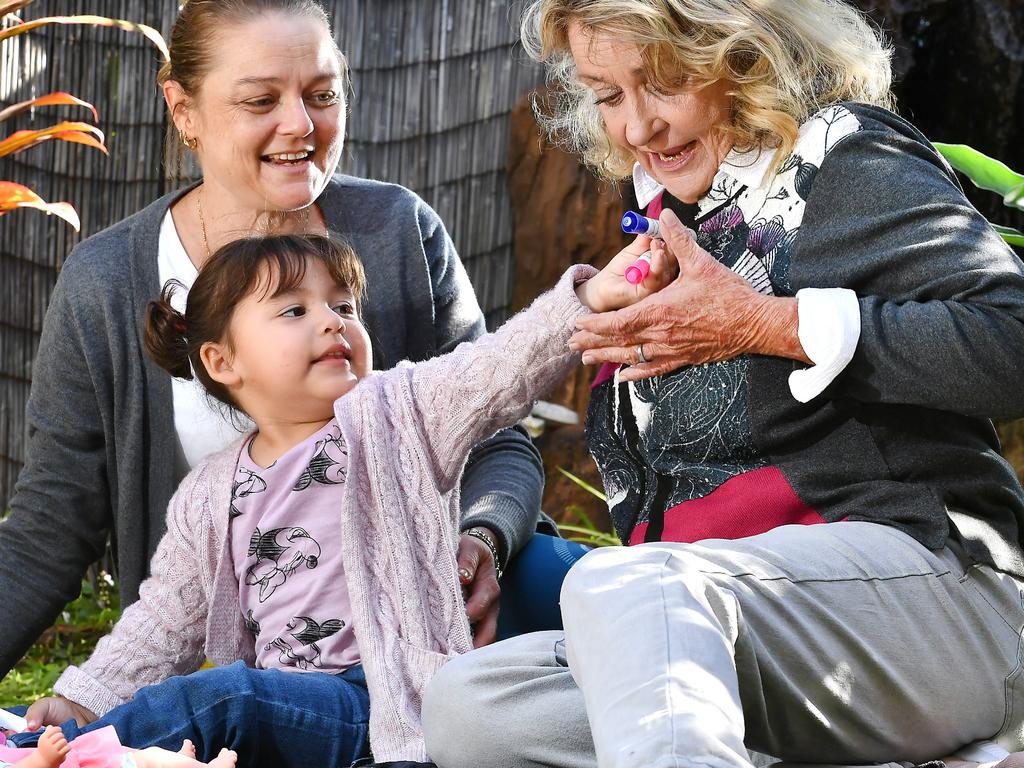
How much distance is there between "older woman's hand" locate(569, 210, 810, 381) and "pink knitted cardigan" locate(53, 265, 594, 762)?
108 millimetres

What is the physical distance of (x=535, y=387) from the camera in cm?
215

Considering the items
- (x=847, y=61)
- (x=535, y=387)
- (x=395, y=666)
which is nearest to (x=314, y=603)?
(x=395, y=666)

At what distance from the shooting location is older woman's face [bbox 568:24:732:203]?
2.14m

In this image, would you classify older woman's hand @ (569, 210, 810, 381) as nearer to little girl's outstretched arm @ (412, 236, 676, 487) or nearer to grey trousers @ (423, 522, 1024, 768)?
little girl's outstretched arm @ (412, 236, 676, 487)

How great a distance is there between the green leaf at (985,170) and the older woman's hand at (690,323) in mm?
930

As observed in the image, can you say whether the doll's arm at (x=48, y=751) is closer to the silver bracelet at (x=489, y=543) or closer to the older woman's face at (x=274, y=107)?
the silver bracelet at (x=489, y=543)

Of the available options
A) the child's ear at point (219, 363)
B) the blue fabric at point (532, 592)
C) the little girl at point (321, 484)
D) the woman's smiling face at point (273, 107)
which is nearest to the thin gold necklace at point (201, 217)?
the woman's smiling face at point (273, 107)

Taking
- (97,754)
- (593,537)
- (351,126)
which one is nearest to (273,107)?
(97,754)

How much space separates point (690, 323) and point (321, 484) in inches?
29.5

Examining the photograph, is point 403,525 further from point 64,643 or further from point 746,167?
point 64,643

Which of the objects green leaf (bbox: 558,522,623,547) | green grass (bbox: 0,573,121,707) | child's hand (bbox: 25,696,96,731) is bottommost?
green grass (bbox: 0,573,121,707)

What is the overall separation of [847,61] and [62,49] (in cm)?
296

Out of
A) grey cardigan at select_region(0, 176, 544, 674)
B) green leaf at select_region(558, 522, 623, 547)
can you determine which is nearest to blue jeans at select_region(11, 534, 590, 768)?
grey cardigan at select_region(0, 176, 544, 674)

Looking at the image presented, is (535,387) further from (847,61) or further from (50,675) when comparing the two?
(50,675)
